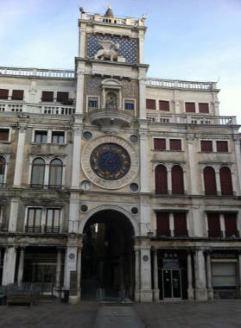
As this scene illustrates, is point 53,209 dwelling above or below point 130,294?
above

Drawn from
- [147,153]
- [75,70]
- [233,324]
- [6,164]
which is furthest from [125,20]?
[233,324]

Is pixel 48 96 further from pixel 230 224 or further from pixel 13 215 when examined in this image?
pixel 230 224

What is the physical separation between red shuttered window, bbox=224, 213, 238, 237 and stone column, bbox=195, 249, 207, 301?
13.0 ft

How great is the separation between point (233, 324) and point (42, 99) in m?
34.3

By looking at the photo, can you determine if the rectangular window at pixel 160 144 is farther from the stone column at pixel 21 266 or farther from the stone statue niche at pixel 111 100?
the stone column at pixel 21 266

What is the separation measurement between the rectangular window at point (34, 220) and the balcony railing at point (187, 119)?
16.4 m

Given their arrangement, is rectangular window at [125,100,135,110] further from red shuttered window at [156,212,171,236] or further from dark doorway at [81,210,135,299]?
red shuttered window at [156,212,171,236]

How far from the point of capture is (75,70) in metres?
45.0

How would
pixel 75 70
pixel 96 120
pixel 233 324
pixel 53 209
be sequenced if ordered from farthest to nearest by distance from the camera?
pixel 75 70
pixel 96 120
pixel 53 209
pixel 233 324

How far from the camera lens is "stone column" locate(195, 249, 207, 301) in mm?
36281

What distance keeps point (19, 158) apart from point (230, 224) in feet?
77.4

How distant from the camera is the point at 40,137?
40344 mm

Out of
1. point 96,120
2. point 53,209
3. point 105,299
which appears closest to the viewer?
point 105,299

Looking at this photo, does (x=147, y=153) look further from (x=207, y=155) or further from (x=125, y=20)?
(x=125, y=20)
